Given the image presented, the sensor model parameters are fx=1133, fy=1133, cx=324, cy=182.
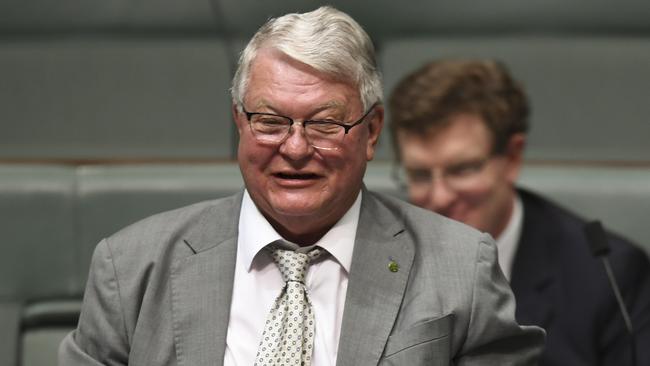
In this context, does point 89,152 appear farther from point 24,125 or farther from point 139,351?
point 139,351

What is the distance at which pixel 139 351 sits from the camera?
0.94 m

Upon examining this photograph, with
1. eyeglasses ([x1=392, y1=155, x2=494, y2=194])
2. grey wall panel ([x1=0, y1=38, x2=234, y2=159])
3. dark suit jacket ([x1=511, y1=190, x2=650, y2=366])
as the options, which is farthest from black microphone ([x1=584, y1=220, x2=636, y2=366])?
grey wall panel ([x1=0, y1=38, x2=234, y2=159])

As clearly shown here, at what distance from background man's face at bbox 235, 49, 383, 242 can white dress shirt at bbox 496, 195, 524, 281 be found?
453 mm

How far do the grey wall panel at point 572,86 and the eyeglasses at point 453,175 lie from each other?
21 cm

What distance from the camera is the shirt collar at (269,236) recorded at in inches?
38.5

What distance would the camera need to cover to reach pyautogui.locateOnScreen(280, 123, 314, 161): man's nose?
918 millimetres

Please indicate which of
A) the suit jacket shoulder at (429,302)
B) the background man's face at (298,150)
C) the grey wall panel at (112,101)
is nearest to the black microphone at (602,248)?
the suit jacket shoulder at (429,302)

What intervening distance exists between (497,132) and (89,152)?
563 millimetres

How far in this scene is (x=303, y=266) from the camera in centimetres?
97

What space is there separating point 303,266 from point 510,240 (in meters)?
0.47

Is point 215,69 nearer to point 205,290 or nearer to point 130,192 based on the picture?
point 130,192

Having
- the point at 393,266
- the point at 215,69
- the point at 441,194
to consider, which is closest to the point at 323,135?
the point at 393,266

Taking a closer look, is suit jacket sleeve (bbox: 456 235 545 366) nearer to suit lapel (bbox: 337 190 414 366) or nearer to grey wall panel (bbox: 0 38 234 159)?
suit lapel (bbox: 337 190 414 366)

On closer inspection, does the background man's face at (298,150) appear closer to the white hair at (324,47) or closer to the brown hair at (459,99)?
the white hair at (324,47)
